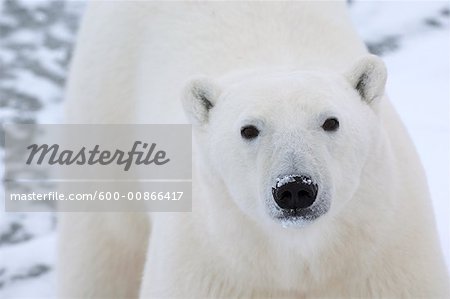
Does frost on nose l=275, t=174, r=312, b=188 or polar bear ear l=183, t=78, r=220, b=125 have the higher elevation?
polar bear ear l=183, t=78, r=220, b=125

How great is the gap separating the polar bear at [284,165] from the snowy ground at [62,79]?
1189mm

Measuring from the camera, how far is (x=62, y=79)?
6461 millimetres

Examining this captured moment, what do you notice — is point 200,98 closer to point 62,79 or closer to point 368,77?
point 368,77

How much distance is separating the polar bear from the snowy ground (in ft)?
3.90

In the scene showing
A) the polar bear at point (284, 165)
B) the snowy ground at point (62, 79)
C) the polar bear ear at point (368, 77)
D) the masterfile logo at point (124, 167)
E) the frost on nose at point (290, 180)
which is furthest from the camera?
the snowy ground at point (62, 79)

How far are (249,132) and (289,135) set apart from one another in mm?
142

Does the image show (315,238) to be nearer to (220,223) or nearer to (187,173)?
(220,223)

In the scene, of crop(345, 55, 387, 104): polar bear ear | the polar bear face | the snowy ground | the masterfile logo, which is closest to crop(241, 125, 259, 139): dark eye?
the polar bear face

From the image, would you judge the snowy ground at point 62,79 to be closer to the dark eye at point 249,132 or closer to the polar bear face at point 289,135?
the polar bear face at point 289,135

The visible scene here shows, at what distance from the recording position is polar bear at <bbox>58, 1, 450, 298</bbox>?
9.01 feet

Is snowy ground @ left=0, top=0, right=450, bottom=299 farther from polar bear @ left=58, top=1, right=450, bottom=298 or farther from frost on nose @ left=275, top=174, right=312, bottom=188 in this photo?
frost on nose @ left=275, top=174, right=312, bottom=188

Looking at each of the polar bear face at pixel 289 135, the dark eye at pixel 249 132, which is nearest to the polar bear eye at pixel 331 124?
the polar bear face at pixel 289 135

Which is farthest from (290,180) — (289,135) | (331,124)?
(331,124)

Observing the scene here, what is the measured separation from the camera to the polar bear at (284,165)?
275 centimetres
